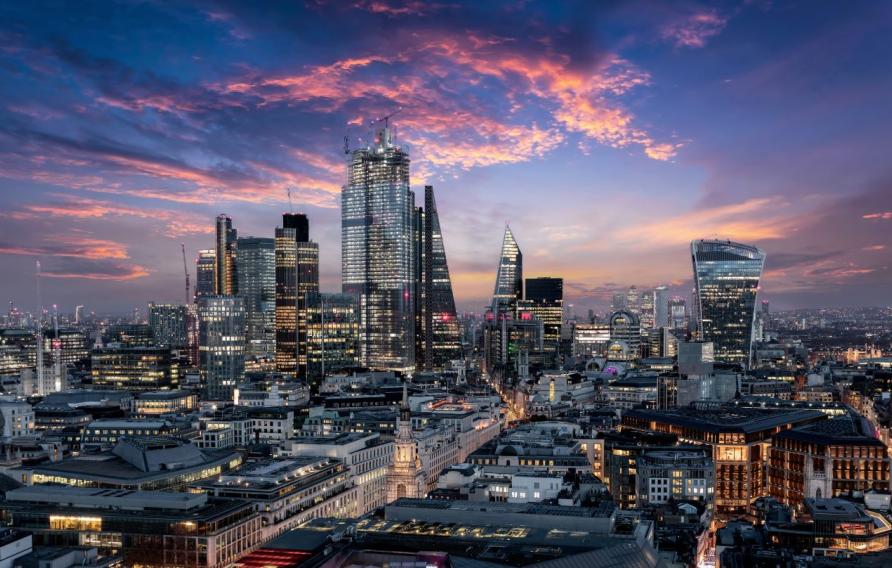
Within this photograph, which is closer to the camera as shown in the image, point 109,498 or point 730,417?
point 109,498

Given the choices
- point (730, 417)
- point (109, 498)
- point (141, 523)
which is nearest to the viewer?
point (141, 523)

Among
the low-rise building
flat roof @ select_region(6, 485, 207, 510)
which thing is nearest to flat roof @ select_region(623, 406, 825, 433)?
the low-rise building

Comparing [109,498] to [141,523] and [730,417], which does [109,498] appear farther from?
[730,417]

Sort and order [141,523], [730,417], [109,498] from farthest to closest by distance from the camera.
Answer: [730,417], [109,498], [141,523]

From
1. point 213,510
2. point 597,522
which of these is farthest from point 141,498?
point 597,522

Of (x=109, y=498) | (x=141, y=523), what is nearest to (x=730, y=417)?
(x=141, y=523)

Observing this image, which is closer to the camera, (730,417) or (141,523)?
(141,523)

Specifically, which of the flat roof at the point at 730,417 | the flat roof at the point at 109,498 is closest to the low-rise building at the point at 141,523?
the flat roof at the point at 109,498

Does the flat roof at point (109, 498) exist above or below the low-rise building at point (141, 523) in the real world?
above

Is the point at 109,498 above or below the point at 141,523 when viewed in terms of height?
above

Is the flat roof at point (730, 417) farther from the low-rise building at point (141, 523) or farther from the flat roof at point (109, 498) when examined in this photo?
the flat roof at point (109, 498)

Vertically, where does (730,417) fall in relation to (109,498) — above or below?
below

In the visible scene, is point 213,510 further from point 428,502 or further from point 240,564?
point 428,502

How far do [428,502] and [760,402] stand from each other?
110 meters
